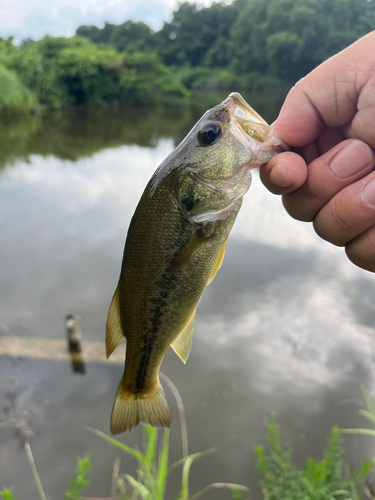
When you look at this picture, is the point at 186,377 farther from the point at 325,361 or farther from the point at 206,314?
the point at 325,361

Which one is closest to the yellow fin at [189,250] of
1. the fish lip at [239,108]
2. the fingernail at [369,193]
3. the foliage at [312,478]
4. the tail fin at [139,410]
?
the fish lip at [239,108]

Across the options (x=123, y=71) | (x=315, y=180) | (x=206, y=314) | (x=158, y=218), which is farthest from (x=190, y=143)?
(x=123, y=71)

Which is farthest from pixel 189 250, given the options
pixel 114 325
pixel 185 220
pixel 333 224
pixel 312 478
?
pixel 312 478

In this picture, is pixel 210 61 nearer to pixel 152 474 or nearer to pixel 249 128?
pixel 152 474

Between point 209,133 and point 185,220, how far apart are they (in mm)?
421

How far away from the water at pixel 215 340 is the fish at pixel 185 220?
144 inches

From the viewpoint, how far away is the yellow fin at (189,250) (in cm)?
153

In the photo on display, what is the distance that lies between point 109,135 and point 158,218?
1096 inches

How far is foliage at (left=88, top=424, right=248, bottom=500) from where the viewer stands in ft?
8.69

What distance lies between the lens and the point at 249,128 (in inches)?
60.6

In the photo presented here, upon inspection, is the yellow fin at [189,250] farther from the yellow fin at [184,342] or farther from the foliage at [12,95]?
the foliage at [12,95]

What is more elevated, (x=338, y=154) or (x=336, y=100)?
(x=336, y=100)

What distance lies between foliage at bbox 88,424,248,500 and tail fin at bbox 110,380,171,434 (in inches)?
42.7

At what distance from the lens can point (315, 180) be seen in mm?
1790
